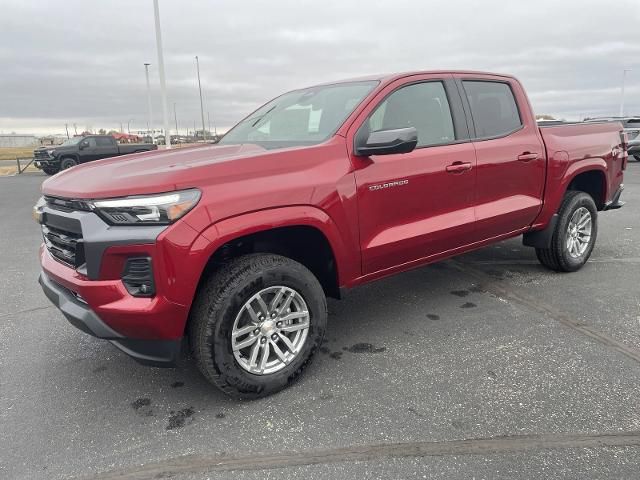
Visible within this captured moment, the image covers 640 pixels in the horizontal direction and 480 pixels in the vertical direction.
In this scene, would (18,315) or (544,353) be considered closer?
(544,353)

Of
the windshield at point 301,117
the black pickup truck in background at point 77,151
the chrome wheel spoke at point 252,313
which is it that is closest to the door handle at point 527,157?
the windshield at point 301,117

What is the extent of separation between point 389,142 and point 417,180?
1.80 feet

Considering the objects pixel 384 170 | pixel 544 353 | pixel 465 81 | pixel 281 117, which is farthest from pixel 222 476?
pixel 465 81

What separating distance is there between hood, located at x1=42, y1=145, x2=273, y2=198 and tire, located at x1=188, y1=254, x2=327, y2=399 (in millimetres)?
541

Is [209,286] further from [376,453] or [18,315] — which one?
[18,315]

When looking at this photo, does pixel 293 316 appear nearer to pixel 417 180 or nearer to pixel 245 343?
pixel 245 343

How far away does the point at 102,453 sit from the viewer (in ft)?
7.97

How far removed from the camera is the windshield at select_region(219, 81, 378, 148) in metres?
3.35

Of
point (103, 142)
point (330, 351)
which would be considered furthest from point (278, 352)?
point (103, 142)

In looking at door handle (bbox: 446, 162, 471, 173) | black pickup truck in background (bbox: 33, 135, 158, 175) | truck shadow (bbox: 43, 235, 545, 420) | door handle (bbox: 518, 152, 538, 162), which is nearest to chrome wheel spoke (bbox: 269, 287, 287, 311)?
truck shadow (bbox: 43, 235, 545, 420)

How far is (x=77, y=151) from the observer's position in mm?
21328

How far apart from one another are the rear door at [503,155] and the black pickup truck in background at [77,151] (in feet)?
60.1

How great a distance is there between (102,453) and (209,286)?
945 millimetres

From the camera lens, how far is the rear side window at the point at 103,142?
22.0m
